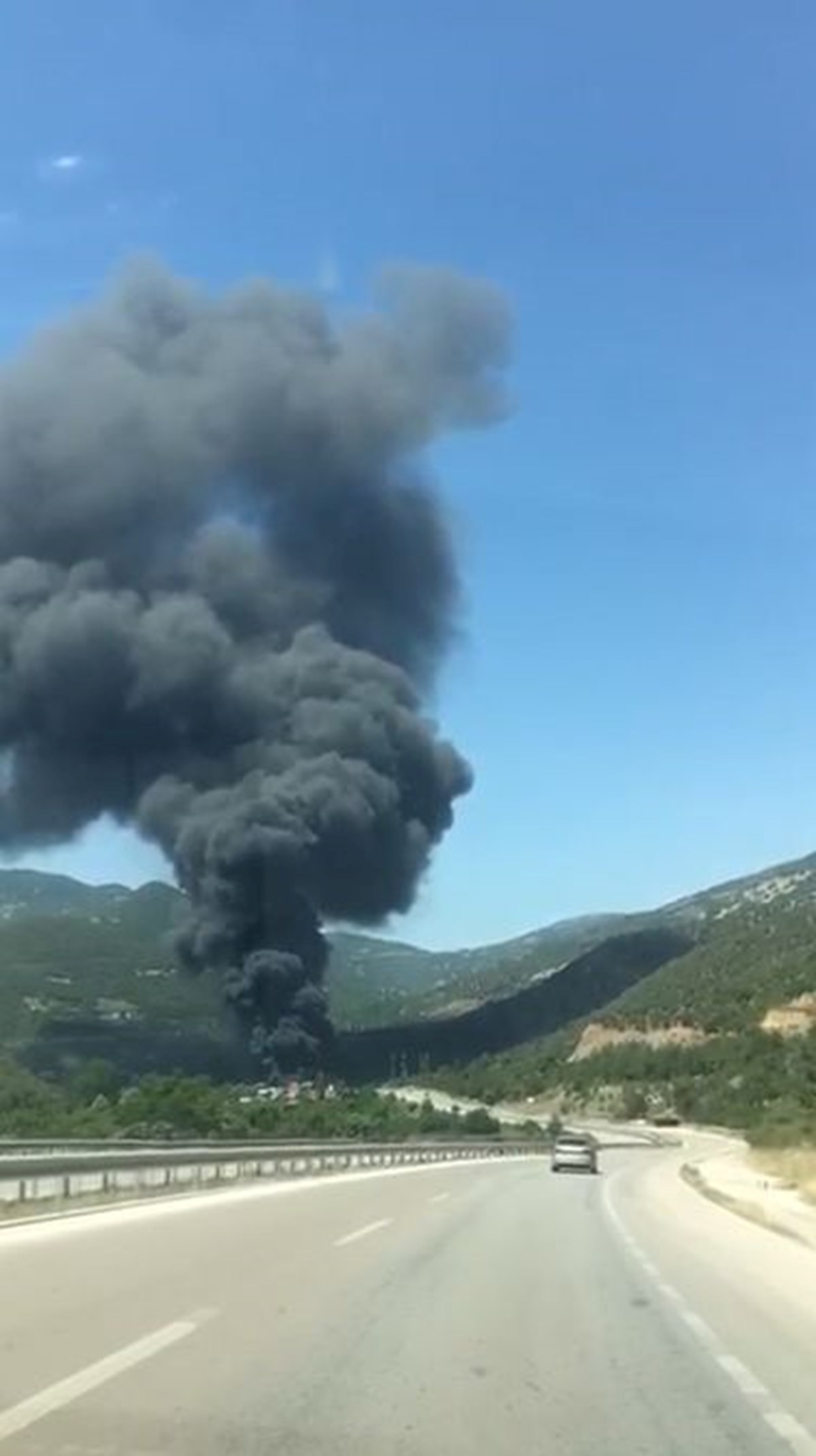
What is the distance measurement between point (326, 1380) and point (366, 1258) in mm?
8572

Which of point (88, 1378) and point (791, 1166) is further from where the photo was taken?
point (791, 1166)

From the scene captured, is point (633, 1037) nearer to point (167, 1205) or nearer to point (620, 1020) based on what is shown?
point (620, 1020)

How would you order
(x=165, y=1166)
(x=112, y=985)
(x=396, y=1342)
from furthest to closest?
(x=112, y=985) → (x=165, y=1166) → (x=396, y=1342)

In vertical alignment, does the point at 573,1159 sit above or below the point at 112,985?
below

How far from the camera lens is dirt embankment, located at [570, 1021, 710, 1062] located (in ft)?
417

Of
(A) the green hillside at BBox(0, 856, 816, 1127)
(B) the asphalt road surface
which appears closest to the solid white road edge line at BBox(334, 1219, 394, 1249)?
(B) the asphalt road surface

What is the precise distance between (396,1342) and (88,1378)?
253 centimetres

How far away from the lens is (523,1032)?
149 metres

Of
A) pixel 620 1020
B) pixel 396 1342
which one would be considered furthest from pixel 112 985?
pixel 396 1342

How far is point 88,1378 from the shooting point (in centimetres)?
994

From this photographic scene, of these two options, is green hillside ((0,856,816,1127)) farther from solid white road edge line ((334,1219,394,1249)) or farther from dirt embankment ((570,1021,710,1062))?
solid white road edge line ((334,1219,394,1249))

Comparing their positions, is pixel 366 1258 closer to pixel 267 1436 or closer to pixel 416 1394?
pixel 416 1394

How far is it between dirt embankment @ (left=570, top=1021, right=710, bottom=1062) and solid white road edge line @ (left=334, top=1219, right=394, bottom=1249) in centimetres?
10167

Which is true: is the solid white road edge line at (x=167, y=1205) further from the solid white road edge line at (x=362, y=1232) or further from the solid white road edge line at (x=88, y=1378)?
the solid white road edge line at (x=88, y=1378)
